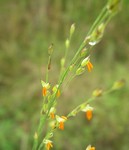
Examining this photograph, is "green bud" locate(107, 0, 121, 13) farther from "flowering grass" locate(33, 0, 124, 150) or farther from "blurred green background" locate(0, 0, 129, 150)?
"blurred green background" locate(0, 0, 129, 150)

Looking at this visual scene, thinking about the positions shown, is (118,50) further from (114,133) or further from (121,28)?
(114,133)

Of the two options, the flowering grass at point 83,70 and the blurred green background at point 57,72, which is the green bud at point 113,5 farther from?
the blurred green background at point 57,72

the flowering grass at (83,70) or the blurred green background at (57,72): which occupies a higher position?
the blurred green background at (57,72)

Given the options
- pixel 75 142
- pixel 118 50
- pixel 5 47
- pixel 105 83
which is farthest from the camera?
pixel 118 50

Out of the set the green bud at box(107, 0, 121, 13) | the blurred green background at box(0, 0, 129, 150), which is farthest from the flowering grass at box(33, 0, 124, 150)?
the blurred green background at box(0, 0, 129, 150)

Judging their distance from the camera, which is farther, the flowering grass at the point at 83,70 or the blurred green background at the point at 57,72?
the blurred green background at the point at 57,72

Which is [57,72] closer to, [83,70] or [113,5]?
[83,70]

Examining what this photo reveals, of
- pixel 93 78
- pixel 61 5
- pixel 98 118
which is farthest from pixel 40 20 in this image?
pixel 98 118

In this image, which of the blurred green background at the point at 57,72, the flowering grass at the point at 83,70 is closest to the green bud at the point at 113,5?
A: the flowering grass at the point at 83,70
